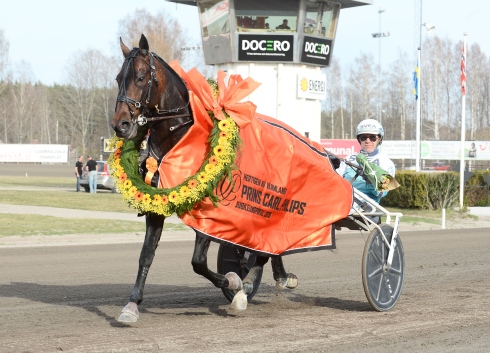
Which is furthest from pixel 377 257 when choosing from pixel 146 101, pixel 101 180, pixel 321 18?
pixel 101 180

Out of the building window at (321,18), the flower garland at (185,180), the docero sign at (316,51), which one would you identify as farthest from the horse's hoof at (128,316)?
the building window at (321,18)

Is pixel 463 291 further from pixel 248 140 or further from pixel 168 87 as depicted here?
pixel 168 87

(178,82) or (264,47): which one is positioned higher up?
(264,47)

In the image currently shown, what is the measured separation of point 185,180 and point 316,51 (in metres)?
21.3

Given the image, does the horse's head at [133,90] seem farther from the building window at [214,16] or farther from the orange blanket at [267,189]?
the building window at [214,16]

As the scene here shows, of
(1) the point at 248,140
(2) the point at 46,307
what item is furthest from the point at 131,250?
(1) the point at 248,140

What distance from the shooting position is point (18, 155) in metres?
70.2

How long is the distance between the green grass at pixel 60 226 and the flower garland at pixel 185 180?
31.8 ft

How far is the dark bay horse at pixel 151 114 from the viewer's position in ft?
20.6

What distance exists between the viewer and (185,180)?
21.3ft

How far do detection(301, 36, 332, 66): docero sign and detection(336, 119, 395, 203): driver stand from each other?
18.5 metres

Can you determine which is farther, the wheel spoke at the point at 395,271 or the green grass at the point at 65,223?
the green grass at the point at 65,223

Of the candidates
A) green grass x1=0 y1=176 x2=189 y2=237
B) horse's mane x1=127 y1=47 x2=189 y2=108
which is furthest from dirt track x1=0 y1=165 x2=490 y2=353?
green grass x1=0 y1=176 x2=189 y2=237

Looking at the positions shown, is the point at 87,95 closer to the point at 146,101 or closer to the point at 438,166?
the point at 438,166
